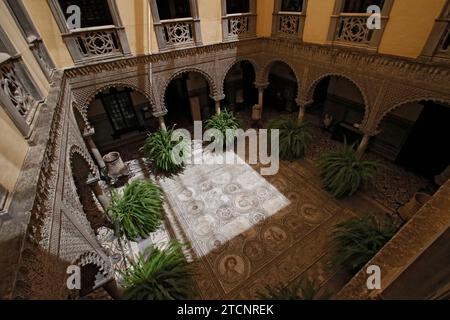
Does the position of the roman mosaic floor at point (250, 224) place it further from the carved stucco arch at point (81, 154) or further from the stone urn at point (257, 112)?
the stone urn at point (257, 112)

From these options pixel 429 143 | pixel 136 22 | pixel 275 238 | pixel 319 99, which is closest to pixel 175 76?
pixel 136 22

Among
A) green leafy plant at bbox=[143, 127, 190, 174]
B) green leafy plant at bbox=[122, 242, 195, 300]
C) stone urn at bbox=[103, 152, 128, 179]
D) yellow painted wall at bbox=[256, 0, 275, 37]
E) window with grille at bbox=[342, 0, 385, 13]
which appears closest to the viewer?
green leafy plant at bbox=[122, 242, 195, 300]

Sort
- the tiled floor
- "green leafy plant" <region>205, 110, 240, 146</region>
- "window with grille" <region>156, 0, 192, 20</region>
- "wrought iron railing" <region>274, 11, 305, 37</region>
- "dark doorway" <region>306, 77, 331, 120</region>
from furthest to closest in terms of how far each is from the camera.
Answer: "dark doorway" <region>306, 77, 331, 120</region> → "green leafy plant" <region>205, 110, 240, 146</region> → "window with grille" <region>156, 0, 192, 20</region> → "wrought iron railing" <region>274, 11, 305, 37</region> → the tiled floor

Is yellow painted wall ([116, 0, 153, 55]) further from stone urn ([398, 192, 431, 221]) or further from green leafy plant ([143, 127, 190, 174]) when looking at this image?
stone urn ([398, 192, 431, 221])

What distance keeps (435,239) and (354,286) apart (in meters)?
0.88

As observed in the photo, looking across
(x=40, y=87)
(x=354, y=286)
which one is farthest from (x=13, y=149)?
(x=354, y=286)

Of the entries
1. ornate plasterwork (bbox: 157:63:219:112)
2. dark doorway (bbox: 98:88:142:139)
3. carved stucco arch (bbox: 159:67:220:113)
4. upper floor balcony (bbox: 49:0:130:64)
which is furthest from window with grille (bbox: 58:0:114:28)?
dark doorway (bbox: 98:88:142:139)

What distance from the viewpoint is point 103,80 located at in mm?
6754

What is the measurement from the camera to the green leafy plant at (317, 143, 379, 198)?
6438mm

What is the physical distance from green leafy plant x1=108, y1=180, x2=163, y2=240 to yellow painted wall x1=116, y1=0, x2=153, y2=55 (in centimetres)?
432

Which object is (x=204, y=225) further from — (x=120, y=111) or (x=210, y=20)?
(x=210, y=20)

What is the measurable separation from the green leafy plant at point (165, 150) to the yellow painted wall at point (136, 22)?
293 cm

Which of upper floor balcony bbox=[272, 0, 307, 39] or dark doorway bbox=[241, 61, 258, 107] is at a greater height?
upper floor balcony bbox=[272, 0, 307, 39]

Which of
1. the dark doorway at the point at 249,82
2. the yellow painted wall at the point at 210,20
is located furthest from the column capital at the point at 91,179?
the dark doorway at the point at 249,82
